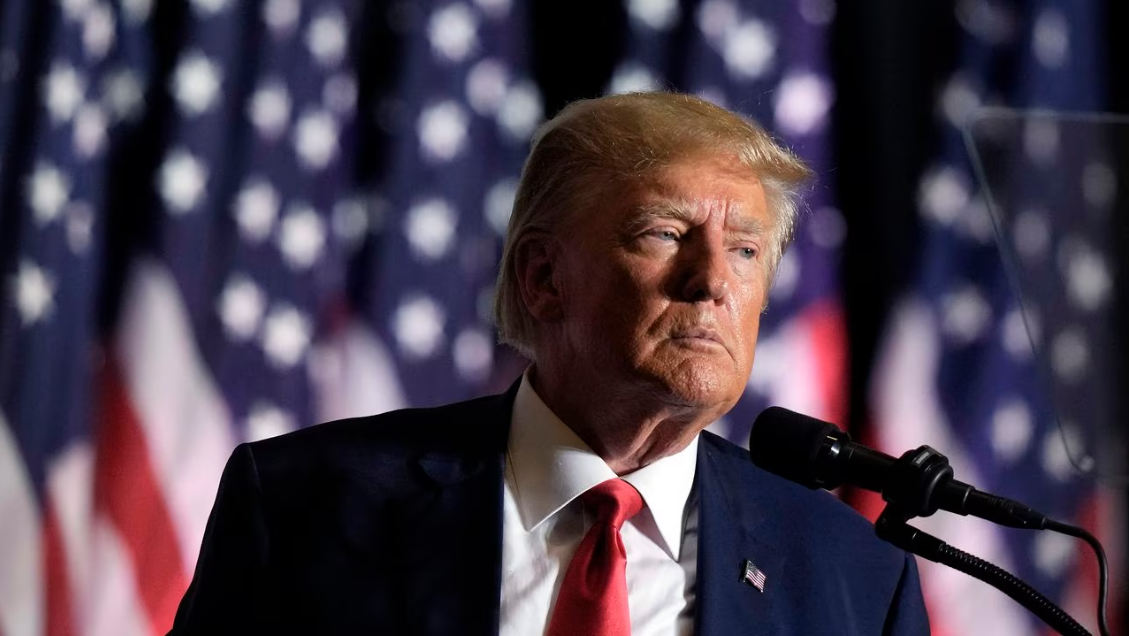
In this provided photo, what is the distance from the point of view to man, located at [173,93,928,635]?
66.7 inches

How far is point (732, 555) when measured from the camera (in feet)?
5.86

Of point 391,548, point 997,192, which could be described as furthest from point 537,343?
point 997,192

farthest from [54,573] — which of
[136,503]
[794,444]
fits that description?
[794,444]

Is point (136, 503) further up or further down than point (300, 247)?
further down

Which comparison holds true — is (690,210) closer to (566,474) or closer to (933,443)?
(566,474)

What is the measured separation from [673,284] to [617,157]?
0.79 feet

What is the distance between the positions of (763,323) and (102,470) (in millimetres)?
1444

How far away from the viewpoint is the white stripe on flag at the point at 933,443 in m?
2.59

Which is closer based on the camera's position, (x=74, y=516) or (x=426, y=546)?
(x=426, y=546)

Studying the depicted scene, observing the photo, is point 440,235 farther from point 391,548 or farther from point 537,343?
point 391,548

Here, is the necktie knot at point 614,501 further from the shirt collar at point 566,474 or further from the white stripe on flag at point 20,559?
the white stripe on flag at point 20,559

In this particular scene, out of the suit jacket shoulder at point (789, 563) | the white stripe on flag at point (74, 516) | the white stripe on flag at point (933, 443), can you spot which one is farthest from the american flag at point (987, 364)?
the white stripe on flag at point (74, 516)

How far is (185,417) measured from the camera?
246 cm

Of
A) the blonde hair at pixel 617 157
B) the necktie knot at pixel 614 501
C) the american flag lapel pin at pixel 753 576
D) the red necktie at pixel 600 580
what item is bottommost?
the american flag lapel pin at pixel 753 576
